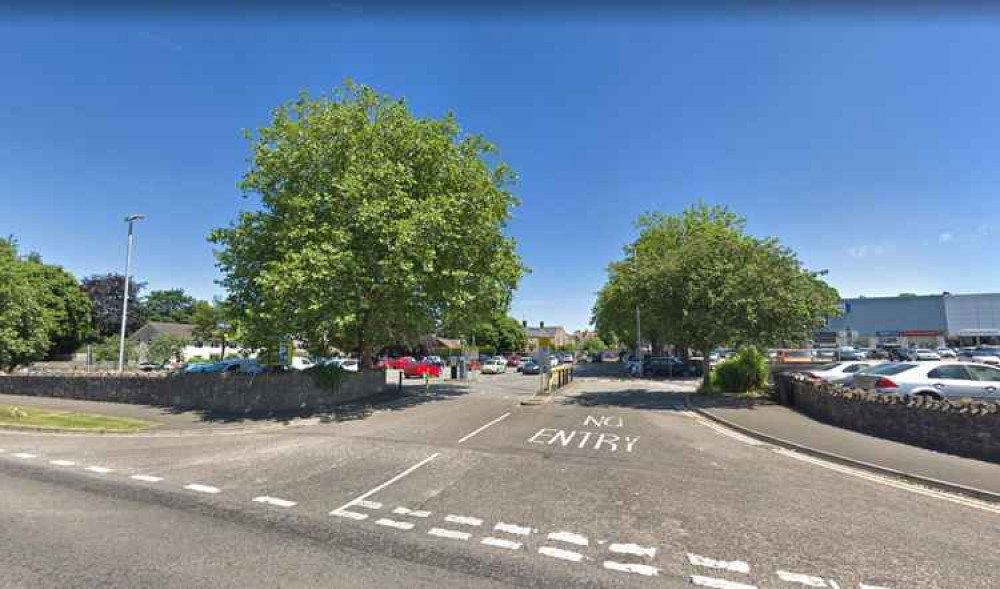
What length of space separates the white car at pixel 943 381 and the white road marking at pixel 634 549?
458 inches

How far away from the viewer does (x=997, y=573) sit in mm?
4723

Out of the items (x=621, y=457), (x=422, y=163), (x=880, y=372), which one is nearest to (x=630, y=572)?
(x=621, y=457)

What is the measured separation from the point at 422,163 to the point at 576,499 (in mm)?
15499

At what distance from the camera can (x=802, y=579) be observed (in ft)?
14.9

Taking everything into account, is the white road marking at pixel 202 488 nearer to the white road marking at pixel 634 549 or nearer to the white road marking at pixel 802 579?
the white road marking at pixel 634 549

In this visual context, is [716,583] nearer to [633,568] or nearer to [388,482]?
[633,568]

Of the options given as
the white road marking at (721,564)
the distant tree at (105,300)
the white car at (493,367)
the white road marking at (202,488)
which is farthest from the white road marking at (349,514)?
the distant tree at (105,300)

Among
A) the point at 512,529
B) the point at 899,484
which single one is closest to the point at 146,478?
the point at 512,529

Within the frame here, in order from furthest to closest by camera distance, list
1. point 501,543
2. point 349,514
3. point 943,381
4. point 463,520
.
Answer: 1. point 943,381
2. point 349,514
3. point 463,520
4. point 501,543

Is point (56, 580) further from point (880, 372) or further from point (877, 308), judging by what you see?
point (877, 308)

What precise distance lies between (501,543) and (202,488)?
5517 mm

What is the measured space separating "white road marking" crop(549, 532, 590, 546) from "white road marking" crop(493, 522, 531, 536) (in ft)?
1.07

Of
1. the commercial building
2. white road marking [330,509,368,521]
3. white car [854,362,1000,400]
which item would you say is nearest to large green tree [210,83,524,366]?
white road marking [330,509,368,521]

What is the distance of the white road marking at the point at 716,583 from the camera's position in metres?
4.37
